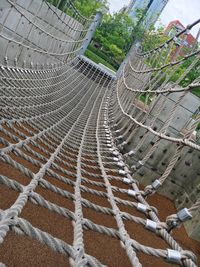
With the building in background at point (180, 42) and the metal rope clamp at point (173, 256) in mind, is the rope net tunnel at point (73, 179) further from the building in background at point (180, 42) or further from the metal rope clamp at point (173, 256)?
the building in background at point (180, 42)

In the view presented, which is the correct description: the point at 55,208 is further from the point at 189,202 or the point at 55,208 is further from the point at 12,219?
the point at 189,202

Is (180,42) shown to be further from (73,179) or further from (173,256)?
(173,256)

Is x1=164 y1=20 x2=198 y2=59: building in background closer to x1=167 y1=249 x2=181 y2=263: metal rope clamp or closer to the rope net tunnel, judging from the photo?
the rope net tunnel

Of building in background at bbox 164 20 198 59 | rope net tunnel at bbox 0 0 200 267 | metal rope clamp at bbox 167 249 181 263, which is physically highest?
building in background at bbox 164 20 198 59

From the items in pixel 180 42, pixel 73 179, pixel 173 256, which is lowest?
pixel 73 179

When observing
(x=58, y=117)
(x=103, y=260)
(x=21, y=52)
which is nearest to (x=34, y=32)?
(x=21, y=52)

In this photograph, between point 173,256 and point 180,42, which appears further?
point 180,42

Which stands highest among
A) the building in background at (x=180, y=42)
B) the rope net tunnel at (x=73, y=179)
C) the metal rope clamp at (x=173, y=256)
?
the building in background at (x=180, y=42)

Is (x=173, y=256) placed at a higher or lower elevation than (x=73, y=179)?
higher

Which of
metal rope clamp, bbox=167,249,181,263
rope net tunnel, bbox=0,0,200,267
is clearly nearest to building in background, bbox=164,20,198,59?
rope net tunnel, bbox=0,0,200,267

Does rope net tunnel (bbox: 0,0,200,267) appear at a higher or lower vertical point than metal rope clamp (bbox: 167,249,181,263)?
lower

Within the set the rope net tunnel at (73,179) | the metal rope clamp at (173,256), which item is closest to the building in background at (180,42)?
the rope net tunnel at (73,179)

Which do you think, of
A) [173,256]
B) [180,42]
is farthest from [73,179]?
[180,42]

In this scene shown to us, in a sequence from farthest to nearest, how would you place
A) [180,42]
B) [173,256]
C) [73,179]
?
[180,42] < [73,179] < [173,256]
